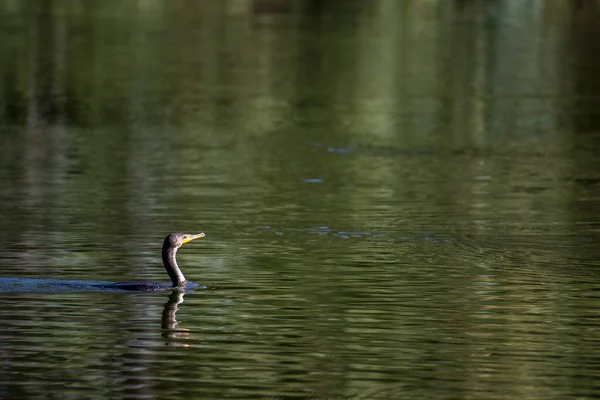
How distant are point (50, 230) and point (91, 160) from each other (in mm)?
8308

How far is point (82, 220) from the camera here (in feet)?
79.5

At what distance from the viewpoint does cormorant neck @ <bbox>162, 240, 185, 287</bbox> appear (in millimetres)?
18797

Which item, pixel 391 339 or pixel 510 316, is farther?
pixel 510 316

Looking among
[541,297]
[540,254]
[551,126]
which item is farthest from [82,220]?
[551,126]

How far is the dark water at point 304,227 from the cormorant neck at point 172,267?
360 mm

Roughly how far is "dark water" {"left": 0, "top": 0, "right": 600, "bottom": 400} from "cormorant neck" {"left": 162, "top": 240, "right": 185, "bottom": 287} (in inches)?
14.2

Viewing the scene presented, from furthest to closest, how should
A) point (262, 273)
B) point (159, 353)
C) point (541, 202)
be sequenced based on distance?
point (541, 202), point (262, 273), point (159, 353)

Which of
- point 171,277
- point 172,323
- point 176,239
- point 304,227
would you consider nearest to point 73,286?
point 171,277

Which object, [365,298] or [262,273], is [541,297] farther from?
[262,273]

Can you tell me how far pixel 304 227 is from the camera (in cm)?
2364

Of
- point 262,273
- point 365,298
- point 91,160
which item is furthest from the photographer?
point 91,160

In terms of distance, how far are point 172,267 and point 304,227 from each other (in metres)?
5.02

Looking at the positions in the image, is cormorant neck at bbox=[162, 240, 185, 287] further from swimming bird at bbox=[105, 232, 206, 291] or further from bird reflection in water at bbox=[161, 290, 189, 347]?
bird reflection in water at bbox=[161, 290, 189, 347]

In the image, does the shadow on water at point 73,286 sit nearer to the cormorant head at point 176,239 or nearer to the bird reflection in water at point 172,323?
the bird reflection in water at point 172,323
